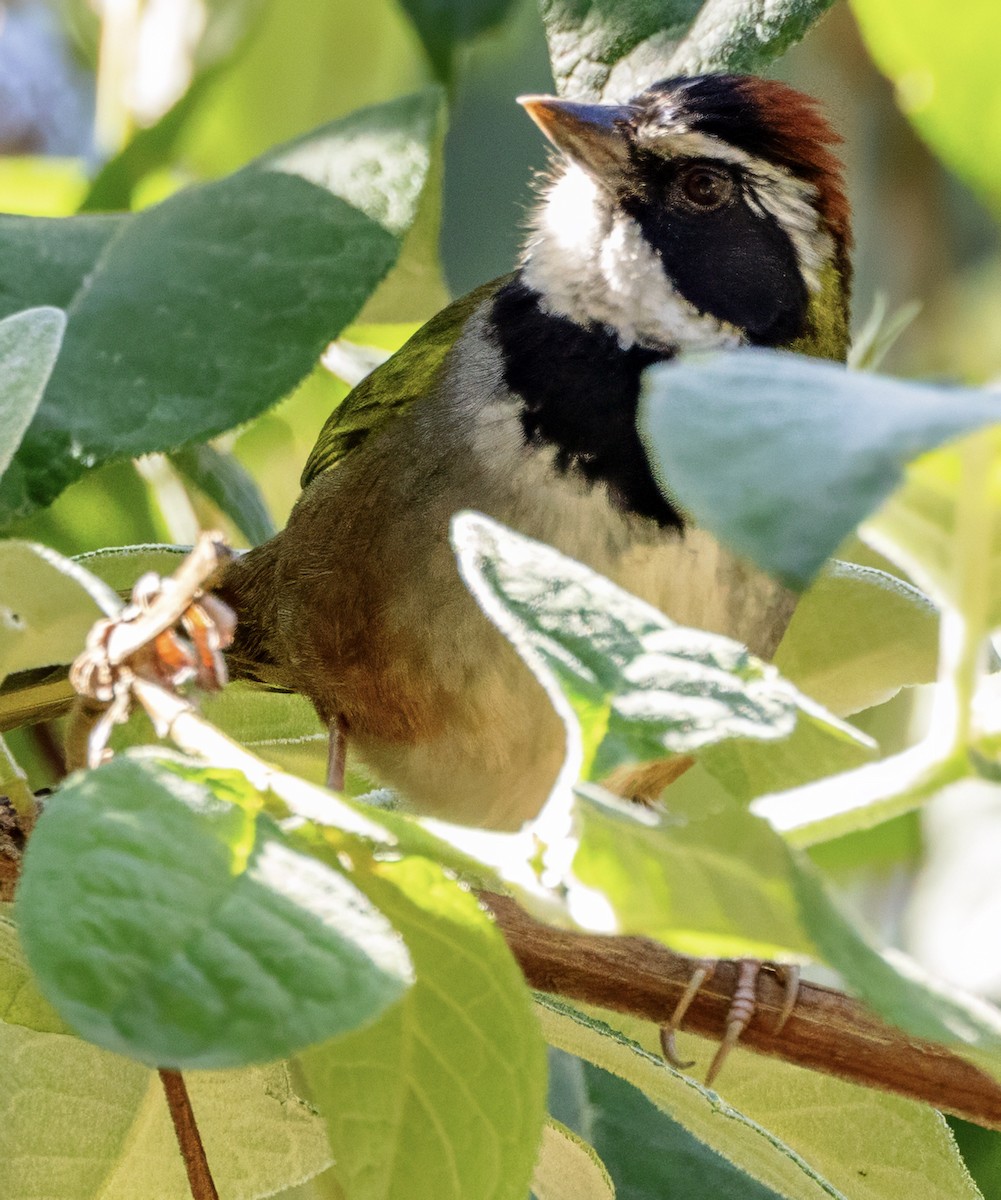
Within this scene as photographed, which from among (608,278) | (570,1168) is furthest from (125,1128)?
(608,278)

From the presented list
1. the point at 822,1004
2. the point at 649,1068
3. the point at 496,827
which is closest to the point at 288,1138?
the point at 649,1068

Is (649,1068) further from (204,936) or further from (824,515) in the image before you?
(824,515)

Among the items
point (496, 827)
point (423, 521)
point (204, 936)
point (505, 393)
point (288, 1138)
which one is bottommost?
point (496, 827)

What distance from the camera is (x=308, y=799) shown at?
2.60 feet

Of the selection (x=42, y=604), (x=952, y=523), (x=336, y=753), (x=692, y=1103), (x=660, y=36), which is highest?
(x=660, y=36)

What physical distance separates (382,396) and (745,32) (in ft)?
2.87

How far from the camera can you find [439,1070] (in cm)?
87

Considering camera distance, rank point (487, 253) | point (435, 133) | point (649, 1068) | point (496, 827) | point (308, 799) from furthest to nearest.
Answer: point (487, 253) < point (496, 827) < point (435, 133) < point (649, 1068) < point (308, 799)

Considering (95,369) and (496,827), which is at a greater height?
(95,369)

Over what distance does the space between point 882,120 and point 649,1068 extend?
3877 mm

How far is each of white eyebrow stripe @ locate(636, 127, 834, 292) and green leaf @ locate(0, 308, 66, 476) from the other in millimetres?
1393

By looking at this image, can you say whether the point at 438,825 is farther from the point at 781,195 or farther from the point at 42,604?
the point at 781,195

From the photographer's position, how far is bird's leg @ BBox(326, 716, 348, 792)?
1.92 m

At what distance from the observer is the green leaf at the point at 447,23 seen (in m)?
1.95
